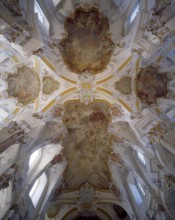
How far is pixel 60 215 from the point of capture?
536 inches

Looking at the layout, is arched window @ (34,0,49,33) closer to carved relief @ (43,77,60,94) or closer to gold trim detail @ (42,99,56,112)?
carved relief @ (43,77,60,94)

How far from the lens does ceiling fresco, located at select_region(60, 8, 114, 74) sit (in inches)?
394

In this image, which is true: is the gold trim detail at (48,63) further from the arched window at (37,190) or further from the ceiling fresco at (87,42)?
the arched window at (37,190)

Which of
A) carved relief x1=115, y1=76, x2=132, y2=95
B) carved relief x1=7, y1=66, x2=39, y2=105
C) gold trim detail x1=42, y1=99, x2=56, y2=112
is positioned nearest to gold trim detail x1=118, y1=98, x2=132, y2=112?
carved relief x1=115, y1=76, x2=132, y2=95

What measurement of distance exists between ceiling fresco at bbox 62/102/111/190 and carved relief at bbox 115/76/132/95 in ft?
4.81

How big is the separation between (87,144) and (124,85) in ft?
16.3

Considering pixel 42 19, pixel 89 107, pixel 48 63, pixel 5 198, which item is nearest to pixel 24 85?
pixel 48 63

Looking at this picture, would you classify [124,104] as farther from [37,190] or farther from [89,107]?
[37,190]

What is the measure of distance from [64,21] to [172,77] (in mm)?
6953

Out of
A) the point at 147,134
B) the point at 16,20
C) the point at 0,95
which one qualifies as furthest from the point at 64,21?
the point at 147,134

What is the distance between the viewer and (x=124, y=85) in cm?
1145

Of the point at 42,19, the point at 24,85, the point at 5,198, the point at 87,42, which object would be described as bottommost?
the point at 5,198

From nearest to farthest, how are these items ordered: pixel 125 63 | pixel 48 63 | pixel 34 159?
pixel 48 63 → pixel 125 63 → pixel 34 159

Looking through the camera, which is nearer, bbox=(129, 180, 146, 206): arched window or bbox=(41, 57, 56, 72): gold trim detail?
bbox=(41, 57, 56, 72): gold trim detail
